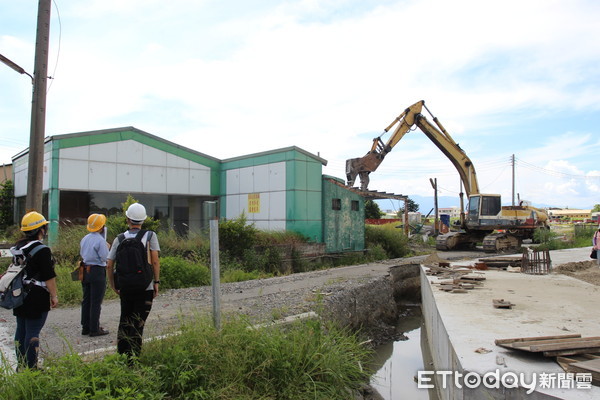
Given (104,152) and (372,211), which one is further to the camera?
(372,211)

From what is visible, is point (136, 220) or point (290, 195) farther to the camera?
point (290, 195)

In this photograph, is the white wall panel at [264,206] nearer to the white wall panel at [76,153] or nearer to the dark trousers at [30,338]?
the white wall panel at [76,153]

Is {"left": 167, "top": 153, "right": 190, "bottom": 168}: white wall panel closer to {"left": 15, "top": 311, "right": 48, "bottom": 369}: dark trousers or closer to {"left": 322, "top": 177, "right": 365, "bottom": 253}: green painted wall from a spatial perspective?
{"left": 322, "top": 177, "right": 365, "bottom": 253}: green painted wall

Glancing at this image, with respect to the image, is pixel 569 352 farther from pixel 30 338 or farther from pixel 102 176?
pixel 102 176

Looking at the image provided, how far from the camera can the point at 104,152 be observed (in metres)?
16.9

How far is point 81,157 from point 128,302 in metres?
14.0

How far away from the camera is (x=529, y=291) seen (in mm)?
8188

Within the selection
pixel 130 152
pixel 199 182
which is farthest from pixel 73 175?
pixel 199 182

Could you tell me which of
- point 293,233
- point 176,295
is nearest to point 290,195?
point 293,233

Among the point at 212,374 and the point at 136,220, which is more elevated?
the point at 136,220

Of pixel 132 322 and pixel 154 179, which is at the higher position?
pixel 154 179

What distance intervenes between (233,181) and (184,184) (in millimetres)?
2239

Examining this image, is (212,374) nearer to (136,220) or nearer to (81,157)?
(136,220)

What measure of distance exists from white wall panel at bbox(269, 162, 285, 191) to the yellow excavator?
3389 millimetres
